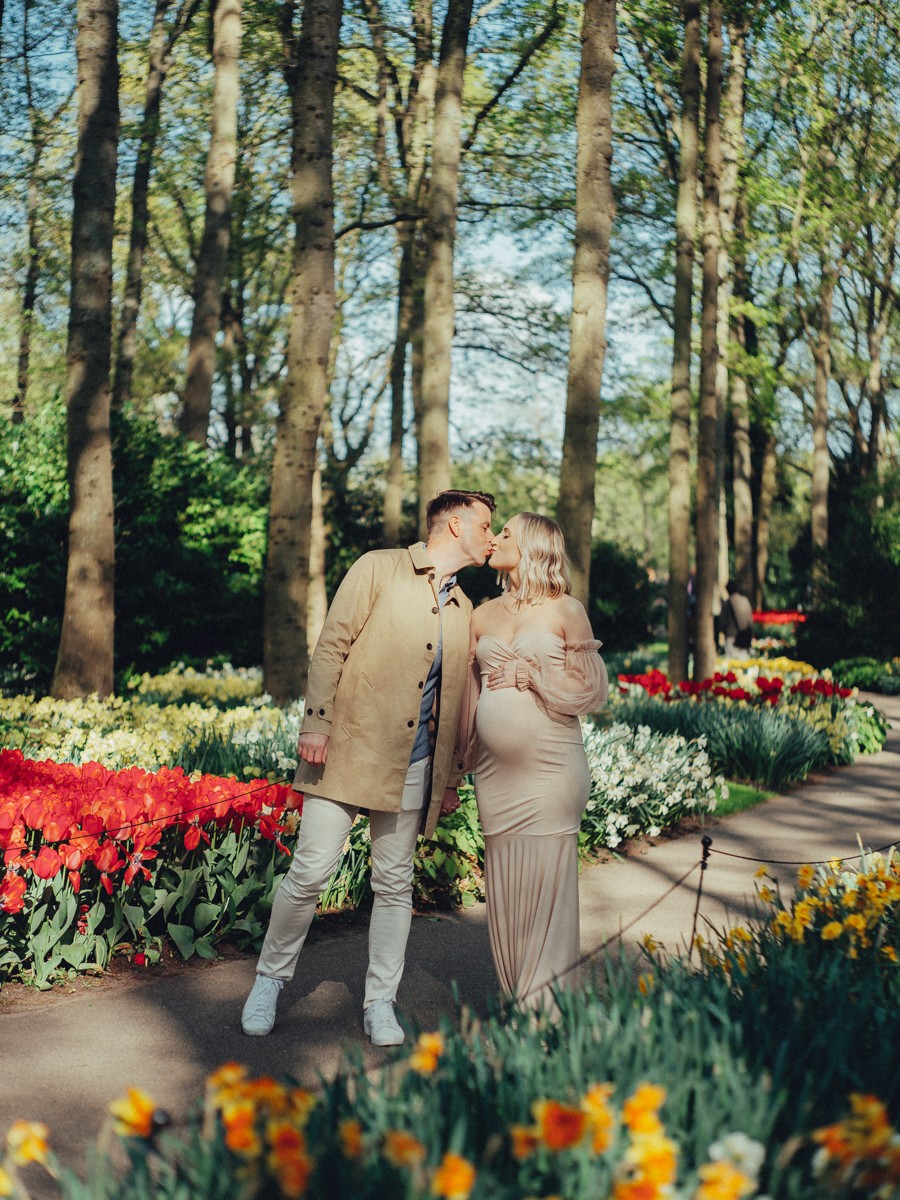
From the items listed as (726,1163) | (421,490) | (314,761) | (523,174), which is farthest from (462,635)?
→ (523,174)

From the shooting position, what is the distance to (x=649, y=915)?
18.9 ft

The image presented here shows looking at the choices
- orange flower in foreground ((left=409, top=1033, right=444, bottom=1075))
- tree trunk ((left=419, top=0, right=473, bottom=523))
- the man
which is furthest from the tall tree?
orange flower in foreground ((left=409, top=1033, right=444, bottom=1075))

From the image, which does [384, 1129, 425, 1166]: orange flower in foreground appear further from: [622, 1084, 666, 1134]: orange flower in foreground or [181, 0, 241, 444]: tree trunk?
[181, 0, 241, 444]: tree trunk

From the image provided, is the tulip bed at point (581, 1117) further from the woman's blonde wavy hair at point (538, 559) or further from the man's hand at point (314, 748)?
the woman's blonde wavy hair at point (538, 559)

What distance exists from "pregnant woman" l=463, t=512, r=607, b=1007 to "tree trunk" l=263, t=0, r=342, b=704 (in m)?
5.15

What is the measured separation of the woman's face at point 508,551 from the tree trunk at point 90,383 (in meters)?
6.24

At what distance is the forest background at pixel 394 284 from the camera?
9.43 m

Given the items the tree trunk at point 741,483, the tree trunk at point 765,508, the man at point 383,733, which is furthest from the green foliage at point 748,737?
the tree trunk at point 765,508

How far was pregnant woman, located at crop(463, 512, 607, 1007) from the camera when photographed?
3873 mm

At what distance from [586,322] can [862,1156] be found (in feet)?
26.2

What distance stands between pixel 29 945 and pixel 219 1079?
2.62 meters

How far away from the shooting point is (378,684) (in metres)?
4.04

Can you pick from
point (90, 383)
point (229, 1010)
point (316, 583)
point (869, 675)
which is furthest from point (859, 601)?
point (229, 1010)

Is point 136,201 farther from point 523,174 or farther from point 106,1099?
point 106,1099
